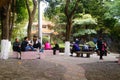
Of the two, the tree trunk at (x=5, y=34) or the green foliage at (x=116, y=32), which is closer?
the tree trunk at (x=5, y=34)

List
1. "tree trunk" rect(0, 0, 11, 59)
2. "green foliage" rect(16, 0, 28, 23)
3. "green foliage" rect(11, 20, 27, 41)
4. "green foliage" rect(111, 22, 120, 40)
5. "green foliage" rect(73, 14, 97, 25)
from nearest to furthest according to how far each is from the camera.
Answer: "tree trunk" rect(0, 0, 11, 59) < "green foliage" rect(16, 0, 28, 23) < "green foliage" rect(111, 22, 120, 40) < "green foliage" rect(73, 14, 97, 25) < "green foliage" rect(11, 20, 27, 41)

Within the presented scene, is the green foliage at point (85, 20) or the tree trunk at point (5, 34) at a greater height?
the green foliage at point (85, 20)

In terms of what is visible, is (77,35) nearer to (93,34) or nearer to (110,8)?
(93,34)

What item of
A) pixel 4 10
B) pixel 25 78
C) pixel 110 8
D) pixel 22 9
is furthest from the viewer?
pixel 110 8

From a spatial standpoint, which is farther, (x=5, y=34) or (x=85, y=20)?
(x=85, y=20)

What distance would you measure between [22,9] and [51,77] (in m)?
25.0

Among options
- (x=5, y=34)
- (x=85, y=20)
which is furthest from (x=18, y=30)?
(x=5, y=34)

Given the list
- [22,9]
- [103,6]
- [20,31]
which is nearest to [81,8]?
[103,6]

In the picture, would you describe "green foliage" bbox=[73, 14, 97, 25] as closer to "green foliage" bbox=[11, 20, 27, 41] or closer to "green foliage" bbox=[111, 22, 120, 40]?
"green foliage" bbox=[111, 22, 120, 40]

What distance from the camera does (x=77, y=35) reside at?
44875 millimetres

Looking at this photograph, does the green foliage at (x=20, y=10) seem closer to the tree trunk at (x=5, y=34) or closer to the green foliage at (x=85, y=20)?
the green foliage at (x=85, y=20)

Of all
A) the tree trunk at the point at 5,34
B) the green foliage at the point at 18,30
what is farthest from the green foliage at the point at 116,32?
the tree trunk at the point at 5,34

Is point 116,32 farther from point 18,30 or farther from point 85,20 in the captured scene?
point 18,30

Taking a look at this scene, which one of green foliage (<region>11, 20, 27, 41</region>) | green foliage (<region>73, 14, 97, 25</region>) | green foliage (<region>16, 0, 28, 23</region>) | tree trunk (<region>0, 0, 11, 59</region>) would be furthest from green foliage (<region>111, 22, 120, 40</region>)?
tree trunk (<region>0, 0, 11, 59</region>)
